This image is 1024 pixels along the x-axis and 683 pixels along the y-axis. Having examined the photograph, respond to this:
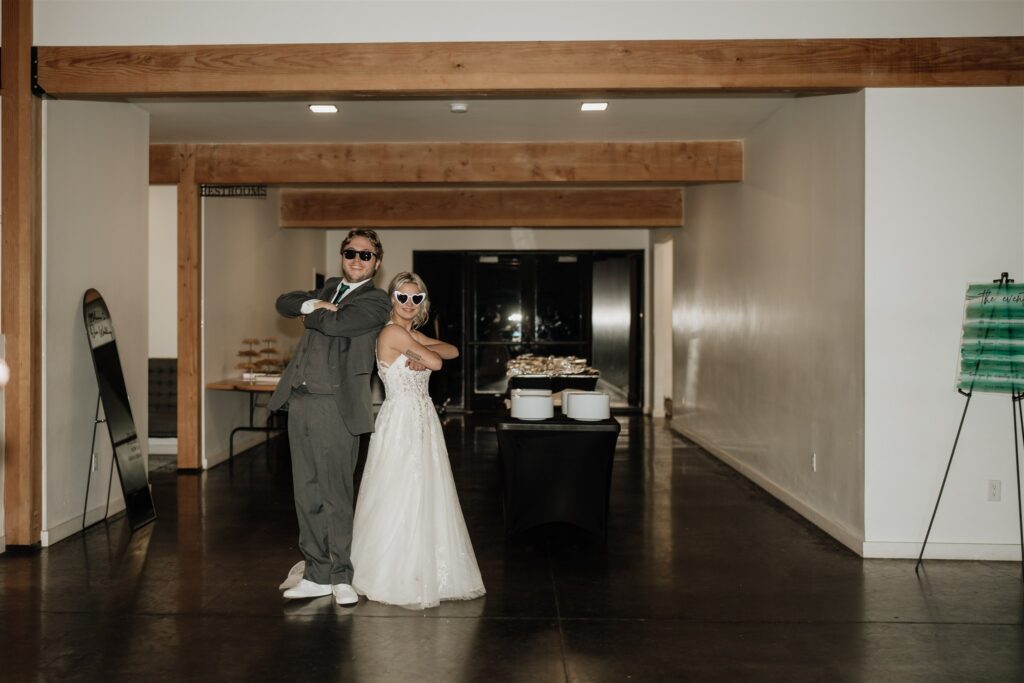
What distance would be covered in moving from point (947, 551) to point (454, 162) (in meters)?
5.04

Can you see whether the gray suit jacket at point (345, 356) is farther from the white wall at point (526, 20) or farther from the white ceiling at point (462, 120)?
the white ceiling at point (462, 120)

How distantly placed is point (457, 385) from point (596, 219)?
429 cm

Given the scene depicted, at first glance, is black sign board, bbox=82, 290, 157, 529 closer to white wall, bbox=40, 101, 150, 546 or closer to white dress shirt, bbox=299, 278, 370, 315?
white wall, bbox=40, 101, 150, 546

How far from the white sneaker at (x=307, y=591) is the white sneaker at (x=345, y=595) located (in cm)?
9

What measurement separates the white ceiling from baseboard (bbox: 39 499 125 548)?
291 centimetres

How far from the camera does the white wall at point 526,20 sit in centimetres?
476

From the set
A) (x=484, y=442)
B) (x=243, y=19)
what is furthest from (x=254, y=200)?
(x=243, y=19)

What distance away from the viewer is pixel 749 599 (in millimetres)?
4219

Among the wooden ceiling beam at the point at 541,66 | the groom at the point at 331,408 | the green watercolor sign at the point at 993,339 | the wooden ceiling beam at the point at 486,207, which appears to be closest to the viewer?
the groom at the point at 331,408

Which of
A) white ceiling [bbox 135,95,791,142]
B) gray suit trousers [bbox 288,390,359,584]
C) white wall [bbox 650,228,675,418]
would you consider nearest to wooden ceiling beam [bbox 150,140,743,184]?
white ceiling [bbox 135,95,791,142]

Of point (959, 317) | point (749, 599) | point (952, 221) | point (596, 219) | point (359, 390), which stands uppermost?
point (596, 219)

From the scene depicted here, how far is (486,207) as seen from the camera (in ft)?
32.8

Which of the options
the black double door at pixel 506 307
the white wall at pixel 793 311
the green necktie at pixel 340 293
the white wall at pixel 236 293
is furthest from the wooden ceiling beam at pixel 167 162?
the black double door at pixel 506 307

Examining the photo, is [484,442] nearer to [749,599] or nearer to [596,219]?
[596,219]
